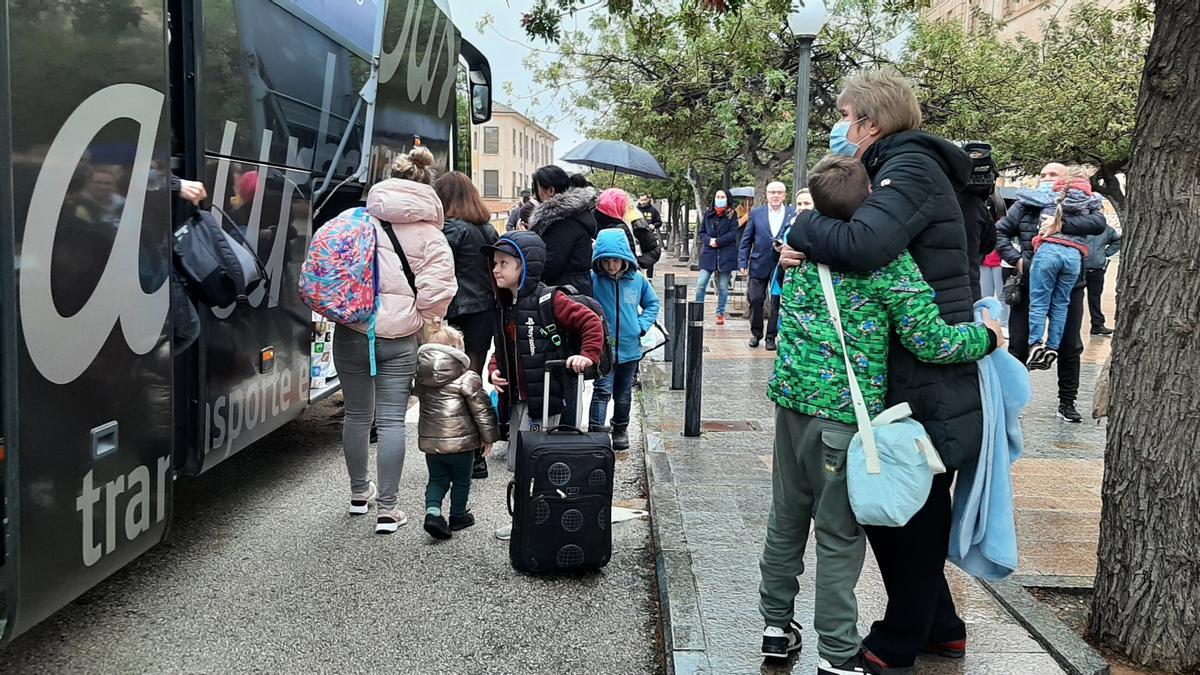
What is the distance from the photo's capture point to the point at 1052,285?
801cm

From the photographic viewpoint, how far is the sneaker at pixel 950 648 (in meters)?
3.59

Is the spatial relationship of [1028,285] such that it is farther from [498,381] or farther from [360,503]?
[360,503]

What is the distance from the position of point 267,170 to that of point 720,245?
9.28 meters

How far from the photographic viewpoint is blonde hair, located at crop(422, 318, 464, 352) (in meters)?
5.25

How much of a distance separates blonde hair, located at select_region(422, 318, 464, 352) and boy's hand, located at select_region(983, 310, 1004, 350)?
9.29 feet

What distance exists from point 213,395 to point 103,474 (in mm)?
1407

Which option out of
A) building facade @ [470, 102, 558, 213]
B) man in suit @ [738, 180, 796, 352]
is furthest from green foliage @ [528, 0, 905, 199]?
building facade @ [470, 102, 558, 213]

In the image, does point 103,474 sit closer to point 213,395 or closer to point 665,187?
point 213,395

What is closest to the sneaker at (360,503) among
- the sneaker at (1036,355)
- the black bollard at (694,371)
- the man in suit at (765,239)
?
the black bollard at (694,371)

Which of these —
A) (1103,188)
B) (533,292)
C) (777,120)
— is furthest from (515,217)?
(1103,188)

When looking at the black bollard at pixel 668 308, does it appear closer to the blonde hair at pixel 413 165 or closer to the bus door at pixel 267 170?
the bus door at pixel 267 170

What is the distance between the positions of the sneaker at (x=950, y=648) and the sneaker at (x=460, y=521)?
2.69 metres

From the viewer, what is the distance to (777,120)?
1967 centimetres

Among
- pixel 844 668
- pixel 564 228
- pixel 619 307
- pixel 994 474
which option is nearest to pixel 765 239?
pixel 619 307
